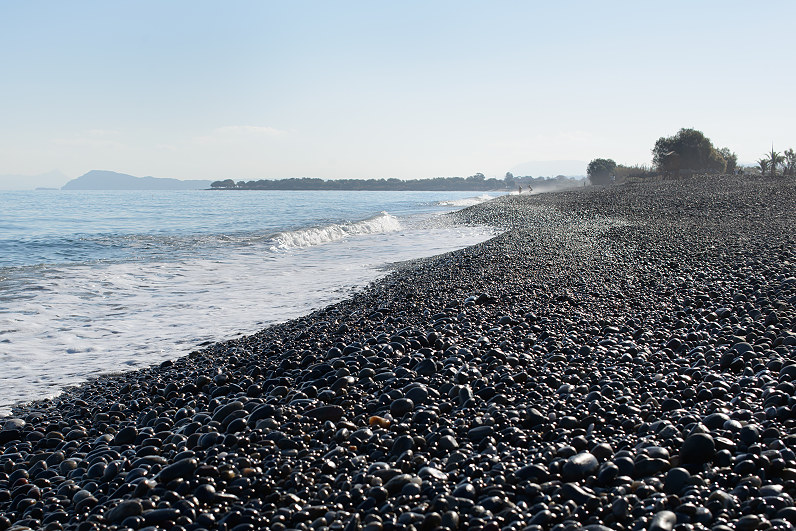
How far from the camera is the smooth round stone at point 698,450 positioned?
3162 millimetres

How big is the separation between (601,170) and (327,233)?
8930 centimetres

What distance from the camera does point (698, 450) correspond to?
3174 mm

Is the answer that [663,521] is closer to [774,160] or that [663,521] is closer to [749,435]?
[749,435]

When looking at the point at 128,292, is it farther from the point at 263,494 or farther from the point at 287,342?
Answer: the point at 263,494

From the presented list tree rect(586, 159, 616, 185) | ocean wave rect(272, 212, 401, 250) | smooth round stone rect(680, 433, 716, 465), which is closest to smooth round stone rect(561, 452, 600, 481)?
smooth round stone rect(680, 433, 716, 465)

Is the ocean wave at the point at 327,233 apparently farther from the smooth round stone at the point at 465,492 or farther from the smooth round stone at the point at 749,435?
the smooth round stone at the point at 749,435

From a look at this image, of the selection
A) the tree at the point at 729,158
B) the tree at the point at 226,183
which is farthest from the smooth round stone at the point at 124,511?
the tree at the point at 226,183

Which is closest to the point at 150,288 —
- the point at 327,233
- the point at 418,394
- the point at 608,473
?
the point at 418,394

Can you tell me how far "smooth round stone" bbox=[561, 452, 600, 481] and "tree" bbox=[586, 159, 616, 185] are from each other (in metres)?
104

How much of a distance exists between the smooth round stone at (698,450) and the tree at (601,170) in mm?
103791

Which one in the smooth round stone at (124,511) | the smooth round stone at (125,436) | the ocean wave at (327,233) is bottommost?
the smooth round stone at (125,436)

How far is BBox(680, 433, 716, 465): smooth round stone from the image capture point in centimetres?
316

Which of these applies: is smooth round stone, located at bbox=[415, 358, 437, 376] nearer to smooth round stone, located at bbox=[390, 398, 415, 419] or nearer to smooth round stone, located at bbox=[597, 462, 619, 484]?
smooth round stone, located at bbox=[390, 398, 415, 419]

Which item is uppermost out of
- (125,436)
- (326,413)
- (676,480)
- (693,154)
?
(693,154)
